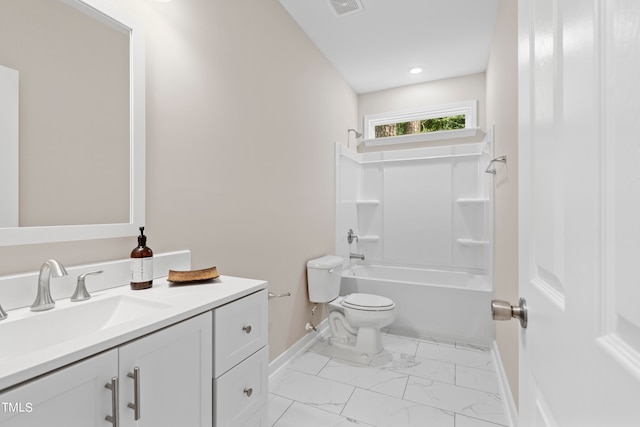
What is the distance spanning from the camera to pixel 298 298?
243 centimetres

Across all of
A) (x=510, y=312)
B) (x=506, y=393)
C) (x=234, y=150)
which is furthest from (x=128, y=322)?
Answer: (x=506, y=393)

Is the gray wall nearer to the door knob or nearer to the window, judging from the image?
the window

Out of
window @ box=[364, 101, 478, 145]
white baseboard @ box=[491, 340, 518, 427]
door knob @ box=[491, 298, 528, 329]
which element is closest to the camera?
door knob @ box=[491, 298, 528, 329]

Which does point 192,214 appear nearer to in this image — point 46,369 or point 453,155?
point 46,369

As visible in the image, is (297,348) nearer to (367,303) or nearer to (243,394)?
(367,303)

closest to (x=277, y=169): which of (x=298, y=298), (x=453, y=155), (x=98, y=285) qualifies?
(x=298, y=298)

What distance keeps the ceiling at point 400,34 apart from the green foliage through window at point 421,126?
0.48 m

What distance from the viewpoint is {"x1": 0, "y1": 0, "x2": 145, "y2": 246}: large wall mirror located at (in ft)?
3.09

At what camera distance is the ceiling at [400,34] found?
2244mm

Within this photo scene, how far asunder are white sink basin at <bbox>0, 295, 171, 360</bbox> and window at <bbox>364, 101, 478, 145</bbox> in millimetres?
3242

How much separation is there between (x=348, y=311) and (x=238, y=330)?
59.4 inches

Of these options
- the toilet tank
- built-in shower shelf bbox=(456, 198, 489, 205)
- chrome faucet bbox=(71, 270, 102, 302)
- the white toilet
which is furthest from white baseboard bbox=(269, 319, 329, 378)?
built-in shower shelf bbox=(456, 198, 489, 205)

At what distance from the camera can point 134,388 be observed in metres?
0.76

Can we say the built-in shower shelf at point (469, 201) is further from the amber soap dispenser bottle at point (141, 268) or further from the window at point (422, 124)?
the amber soap dispenser bottle at point (141, 268)
